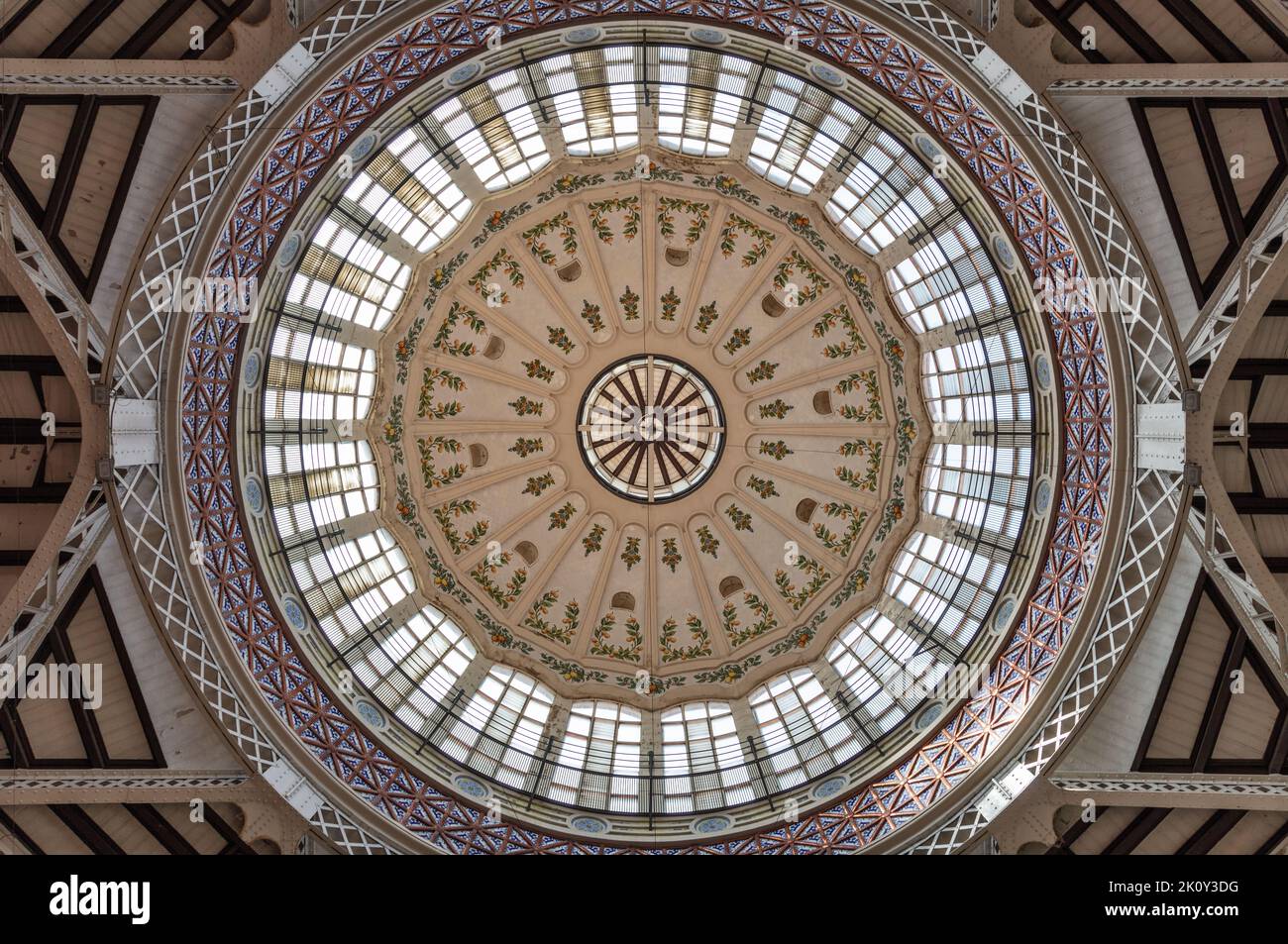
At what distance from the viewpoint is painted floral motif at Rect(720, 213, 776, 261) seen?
88.8 ft

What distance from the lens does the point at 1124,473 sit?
1892 centimetres

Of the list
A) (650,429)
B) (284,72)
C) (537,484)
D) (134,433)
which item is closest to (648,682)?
(537,484)

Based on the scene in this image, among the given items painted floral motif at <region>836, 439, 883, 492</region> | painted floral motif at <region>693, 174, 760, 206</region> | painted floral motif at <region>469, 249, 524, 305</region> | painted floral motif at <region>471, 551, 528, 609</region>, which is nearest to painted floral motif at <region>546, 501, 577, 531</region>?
painted floral motif at <region>471, 551, 528, 609</region>

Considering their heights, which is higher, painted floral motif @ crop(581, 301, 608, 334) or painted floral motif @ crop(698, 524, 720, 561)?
painted floral motif @ crop(581, 301, 608, 334)

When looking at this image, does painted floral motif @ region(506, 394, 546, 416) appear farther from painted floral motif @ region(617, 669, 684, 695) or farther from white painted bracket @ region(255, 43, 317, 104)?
white painted bracket @ region(255, 43, 317, 104)

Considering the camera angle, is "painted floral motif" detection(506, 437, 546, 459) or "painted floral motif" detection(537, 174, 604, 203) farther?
"painted floral motif" detection(506, 437, 546, 459)

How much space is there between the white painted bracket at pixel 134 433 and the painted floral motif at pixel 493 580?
36.7 ft

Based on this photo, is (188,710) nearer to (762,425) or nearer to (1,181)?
(1,181)

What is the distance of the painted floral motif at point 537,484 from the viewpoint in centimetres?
2939

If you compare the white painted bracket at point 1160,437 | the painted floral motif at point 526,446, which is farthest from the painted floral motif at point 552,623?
the white painted bracket at point 1160,437

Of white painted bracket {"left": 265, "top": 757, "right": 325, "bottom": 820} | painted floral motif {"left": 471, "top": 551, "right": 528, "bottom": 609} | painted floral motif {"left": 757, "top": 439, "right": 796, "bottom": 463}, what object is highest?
painted floral motif {"left": 757, "top": 439, "right": 796, "bottom": 463}

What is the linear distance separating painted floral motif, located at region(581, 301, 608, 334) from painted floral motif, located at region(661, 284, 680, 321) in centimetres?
189

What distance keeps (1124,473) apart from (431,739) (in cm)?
1673
